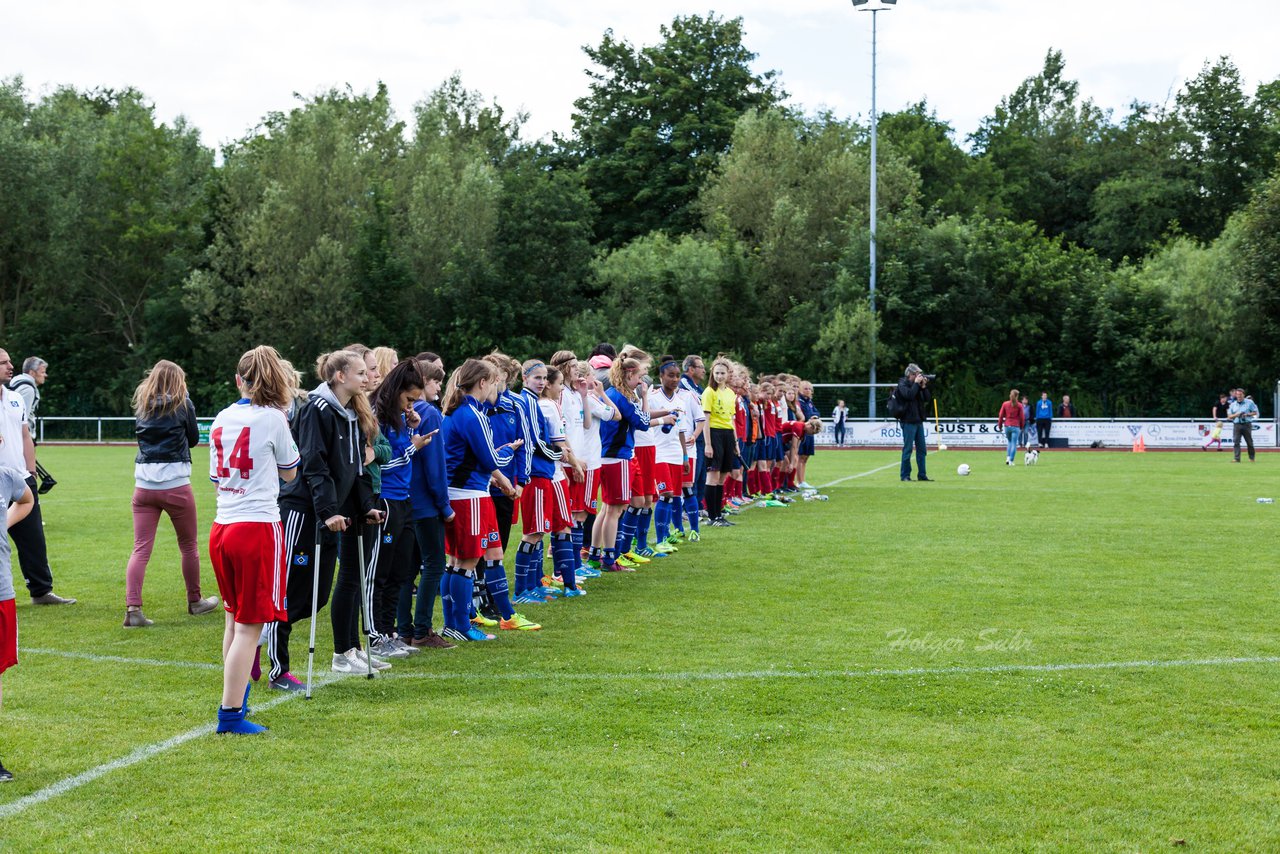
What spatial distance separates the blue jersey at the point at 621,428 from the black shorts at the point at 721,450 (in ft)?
11.6

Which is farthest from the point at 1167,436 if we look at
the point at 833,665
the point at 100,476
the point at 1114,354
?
the point at 833,665

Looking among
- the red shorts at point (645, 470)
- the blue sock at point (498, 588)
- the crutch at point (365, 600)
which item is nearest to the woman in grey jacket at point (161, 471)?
the blue sock at point (498, 588)

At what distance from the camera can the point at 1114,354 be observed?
43.7 metres

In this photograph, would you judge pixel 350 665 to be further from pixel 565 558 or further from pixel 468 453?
pixel 565 558

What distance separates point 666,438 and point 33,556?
19.7 ft

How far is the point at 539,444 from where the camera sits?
9.20 metres

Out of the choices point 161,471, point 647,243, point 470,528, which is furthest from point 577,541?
point 647,243

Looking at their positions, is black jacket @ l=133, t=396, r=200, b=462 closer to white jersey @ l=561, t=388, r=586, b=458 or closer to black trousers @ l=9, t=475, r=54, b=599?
black trousers @ l=9, t=475, r=54, b=599

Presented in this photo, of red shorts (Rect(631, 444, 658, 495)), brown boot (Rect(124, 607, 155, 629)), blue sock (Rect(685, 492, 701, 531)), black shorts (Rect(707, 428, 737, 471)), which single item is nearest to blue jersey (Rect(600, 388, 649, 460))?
red shorts (Rect(631, 444, 658, 495))

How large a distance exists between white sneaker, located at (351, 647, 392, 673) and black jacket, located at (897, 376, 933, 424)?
14.8 metres

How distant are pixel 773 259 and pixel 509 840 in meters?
45.5

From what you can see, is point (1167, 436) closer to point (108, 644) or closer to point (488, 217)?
point (488, 217)

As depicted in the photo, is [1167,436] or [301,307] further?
[301,307]

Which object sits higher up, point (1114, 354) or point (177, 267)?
point (177, 267)
